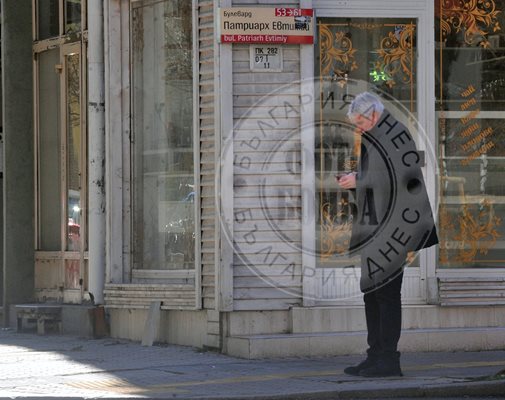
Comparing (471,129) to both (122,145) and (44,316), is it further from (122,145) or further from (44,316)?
(44,316)

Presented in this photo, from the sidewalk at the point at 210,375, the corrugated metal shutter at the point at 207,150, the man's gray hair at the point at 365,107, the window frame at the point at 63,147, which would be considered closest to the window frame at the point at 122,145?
the sidewalk at the point at 210,375

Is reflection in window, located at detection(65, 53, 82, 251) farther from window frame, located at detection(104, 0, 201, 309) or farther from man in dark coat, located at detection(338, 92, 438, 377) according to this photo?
man in dark coat, located at detection(338, 92, 438, 377)

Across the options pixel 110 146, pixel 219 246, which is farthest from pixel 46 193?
pixel 219 246

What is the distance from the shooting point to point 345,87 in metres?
11.6

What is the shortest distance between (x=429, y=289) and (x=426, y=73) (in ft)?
6.61

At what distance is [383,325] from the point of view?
9.38 metres

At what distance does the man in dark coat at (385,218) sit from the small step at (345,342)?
146 cm

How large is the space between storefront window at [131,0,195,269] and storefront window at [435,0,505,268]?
95.4 inches

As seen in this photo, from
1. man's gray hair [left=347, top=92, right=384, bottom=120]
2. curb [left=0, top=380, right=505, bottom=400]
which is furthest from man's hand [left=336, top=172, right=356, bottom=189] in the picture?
curb [left=0, top=380, right=505, bottom=400]

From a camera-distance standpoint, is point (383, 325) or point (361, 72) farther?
point (361, 72)

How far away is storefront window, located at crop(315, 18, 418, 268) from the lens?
11461mm

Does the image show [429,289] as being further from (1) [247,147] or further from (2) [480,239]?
(1) [247,147]

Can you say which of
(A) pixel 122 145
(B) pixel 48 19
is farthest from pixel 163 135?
(B) pixel 48 19

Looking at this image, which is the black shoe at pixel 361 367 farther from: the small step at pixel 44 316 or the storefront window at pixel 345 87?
the small step at pixel 44 316
